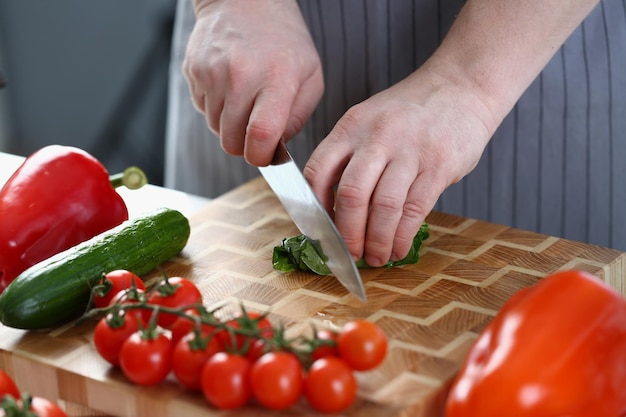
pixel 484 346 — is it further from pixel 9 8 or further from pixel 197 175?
pixel 9 8

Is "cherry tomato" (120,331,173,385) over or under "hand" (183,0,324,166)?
under

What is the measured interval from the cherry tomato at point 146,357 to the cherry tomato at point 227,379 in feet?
0.22

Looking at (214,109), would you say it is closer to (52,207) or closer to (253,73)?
(253,73)

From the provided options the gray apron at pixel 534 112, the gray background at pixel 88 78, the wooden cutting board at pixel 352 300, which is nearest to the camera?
the wooden cutting board at pixel 352 300

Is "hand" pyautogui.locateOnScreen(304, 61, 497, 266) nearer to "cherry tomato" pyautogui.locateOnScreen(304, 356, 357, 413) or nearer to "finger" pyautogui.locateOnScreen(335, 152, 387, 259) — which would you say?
"finger" pyautogui.locateOnScreen(335, 152, 387, 259)

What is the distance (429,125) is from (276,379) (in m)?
0.51

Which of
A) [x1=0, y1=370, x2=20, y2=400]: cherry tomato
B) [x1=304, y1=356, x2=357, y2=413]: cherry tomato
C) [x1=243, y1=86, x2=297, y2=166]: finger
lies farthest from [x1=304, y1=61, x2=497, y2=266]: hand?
[x1=0, y1=370, x2=20, y2=400]: cherry tomato

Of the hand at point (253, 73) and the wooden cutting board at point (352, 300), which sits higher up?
the hand at point (253, 73)

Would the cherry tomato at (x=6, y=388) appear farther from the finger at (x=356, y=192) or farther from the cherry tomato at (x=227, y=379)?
the finger at (x=356, y=192)

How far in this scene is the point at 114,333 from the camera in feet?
3.59

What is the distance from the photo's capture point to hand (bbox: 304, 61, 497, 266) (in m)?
1.29

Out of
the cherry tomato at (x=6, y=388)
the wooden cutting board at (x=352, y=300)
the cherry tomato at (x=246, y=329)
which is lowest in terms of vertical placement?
the wooden cutting board at (x=352, y=300)

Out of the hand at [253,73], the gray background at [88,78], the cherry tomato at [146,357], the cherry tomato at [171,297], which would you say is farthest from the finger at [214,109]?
the gray background at [88,78]

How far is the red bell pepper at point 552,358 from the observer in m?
0.99
